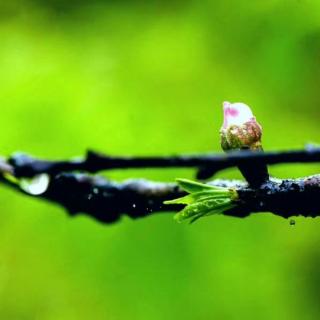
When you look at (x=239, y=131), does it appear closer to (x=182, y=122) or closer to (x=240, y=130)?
(x=240, y=130)

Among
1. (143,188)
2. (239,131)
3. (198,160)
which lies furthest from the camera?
(143,188)

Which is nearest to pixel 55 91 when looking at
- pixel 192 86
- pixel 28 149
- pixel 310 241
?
pixel 28 149

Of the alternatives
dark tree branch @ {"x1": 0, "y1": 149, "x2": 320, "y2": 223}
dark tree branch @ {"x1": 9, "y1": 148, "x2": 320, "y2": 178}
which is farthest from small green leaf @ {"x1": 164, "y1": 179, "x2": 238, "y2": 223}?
dark tree branch @ {"x1": 9, "y1": 148, "x2": 320, "y2": 178}

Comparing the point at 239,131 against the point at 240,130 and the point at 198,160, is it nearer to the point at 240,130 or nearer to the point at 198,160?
the point at 240,130

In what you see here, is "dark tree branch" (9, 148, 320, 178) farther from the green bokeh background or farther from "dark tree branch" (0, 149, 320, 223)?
the green bokeh background

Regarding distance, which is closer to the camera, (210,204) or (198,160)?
(198,160)

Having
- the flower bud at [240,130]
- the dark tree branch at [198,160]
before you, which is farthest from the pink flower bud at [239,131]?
the dark tree branch at [198,160]

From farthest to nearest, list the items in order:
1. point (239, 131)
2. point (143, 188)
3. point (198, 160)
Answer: point (143, 188) → point (239, 131) → point (198, 160)

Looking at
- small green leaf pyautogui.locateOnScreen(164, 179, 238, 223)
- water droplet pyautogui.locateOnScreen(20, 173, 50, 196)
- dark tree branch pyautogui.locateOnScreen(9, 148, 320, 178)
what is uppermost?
water droplet pyautogui.locateOnScreen(20, 173, 50, 196)

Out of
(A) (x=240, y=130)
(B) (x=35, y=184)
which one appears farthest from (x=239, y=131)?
(B) (x=35, y=184)

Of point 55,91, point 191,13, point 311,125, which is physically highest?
point 191,13

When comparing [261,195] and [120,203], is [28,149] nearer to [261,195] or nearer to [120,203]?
[120,203]
